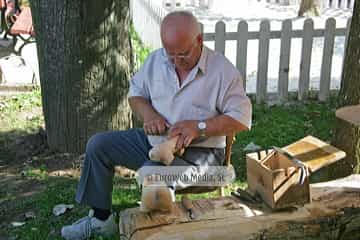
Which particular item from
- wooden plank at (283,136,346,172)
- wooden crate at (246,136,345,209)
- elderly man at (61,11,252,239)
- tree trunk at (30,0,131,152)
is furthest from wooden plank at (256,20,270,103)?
elderly man at (61,11,252,239)

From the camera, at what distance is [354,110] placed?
8.29 ft

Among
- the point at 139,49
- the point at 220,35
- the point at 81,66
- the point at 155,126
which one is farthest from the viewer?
the point at 139,49

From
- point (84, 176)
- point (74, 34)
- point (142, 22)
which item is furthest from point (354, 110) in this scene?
point (142, 22)

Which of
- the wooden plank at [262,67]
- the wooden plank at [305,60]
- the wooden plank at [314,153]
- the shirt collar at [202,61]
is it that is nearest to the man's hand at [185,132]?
the shirt collar at [202,61]

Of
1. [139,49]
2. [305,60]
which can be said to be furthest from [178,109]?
[139,49]

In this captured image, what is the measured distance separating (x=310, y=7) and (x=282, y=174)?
9.26 m

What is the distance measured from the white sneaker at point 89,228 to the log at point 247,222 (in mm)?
559

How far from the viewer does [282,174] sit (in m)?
2.64

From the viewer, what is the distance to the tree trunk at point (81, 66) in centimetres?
423

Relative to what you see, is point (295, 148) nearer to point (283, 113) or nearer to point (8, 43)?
point (283, 113)

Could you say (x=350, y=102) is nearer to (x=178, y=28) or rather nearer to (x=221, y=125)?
(x=221, y=125)

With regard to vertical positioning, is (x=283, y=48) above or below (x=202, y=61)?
below

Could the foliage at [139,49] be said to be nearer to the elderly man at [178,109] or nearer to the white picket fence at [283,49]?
the white picket fence at [283,49]

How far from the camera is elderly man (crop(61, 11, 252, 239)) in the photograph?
276 centimetres
